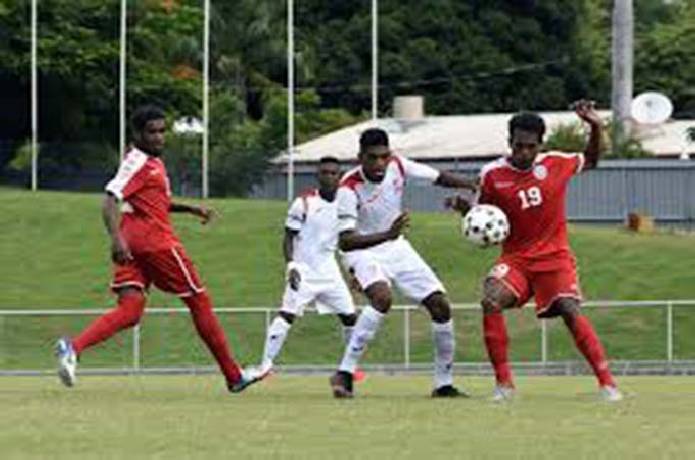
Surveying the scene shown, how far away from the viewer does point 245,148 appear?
6650 cm

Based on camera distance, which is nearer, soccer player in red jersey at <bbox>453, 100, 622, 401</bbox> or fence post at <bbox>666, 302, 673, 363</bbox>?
soccer player in red jersey at <bbox>453, 100, 622, 401</bbox>

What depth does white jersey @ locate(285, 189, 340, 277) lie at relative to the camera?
73.6 feet

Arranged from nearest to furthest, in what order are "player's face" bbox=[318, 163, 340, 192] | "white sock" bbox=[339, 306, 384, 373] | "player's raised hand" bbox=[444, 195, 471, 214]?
"player's raised hand" bbox=[444, 195, 471, 214]
"white sock" bbox=[339, 306, 384, 373]
"player's face" bbox=[318, 163, 340, 192]

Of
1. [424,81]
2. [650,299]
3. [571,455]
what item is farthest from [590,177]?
[571,455]

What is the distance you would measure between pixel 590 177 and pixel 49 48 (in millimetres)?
20887

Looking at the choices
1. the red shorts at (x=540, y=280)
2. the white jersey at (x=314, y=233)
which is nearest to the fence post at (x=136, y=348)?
the white jersey at (x=314, y=233)

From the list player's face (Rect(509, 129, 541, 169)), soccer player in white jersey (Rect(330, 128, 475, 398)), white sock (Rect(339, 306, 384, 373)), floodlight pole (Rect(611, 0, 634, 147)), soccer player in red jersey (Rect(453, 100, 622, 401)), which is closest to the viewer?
player's face (Rect(509, 129, 541, 169))

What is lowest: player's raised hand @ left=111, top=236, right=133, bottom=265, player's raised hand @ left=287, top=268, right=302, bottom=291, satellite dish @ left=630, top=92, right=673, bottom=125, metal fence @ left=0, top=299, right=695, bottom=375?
metal fence @ left=0, top=299, right=695, bottom=375

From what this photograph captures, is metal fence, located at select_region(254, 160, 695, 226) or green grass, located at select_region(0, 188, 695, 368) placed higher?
metal fence, located at select_region(254, 160, 695, 226)

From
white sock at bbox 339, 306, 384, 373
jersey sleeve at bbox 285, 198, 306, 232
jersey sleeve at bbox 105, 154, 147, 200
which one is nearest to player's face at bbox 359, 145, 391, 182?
white sock at bbox 339, 306, 384, 373

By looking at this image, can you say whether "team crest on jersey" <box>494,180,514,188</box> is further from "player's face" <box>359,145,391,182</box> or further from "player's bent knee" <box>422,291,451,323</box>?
"player's bent knee" <box>422,291,451,323</box>

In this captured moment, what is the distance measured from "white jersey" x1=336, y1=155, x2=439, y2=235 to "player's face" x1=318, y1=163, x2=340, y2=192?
3.27m

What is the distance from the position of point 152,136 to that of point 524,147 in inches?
111

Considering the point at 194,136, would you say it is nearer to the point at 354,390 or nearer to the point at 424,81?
the point at 424,81
